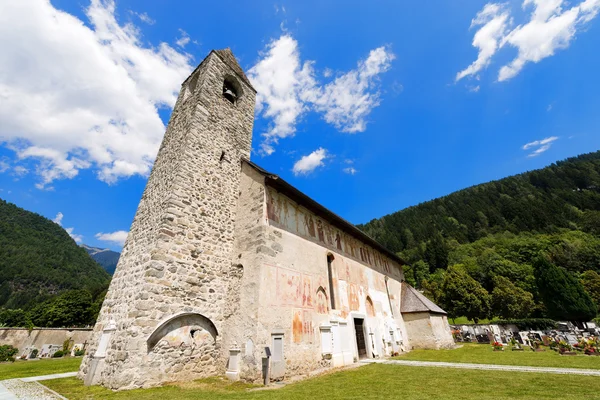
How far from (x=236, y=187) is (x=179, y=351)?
22.7 feet

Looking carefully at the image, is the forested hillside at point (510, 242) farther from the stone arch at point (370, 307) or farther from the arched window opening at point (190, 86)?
the arched window opening at point (190, 86)

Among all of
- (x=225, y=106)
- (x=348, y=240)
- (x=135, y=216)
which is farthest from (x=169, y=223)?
(x=348, y=240)

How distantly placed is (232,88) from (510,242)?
3255 inches

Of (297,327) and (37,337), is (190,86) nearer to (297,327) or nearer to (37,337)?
(297,327)

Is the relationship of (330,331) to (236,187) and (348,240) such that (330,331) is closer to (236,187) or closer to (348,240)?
(348,240)

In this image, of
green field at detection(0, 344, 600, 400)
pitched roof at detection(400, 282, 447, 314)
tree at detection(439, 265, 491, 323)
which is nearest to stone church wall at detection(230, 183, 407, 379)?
green field at detection(0, 344, 600, 400)

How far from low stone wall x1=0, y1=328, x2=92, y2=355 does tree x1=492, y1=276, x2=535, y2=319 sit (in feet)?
156

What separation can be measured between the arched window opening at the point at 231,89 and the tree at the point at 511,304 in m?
42.1

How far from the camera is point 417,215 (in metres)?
104

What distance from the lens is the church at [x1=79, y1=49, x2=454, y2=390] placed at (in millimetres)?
7738

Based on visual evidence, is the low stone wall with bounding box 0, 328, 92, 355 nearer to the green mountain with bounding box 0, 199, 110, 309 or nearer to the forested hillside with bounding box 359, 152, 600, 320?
the forested hillside with bounding box 359, 152, 600, 320

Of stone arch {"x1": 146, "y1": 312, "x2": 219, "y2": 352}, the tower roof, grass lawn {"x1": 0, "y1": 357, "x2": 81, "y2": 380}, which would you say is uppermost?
the tower roof

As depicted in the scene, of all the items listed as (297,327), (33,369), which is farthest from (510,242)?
(33,369)

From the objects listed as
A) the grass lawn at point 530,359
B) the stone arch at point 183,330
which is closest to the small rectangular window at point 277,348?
the stone arch at point 183,330
